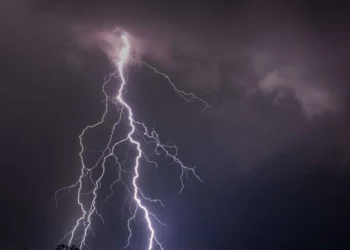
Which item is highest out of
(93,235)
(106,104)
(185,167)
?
(106,104)

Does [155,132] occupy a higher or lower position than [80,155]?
higher

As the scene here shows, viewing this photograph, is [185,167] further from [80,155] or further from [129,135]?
[80,155]

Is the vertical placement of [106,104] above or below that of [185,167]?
above

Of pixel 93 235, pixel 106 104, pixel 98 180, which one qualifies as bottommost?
pixel 93 235

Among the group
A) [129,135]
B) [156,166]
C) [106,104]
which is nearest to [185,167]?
[156,166]

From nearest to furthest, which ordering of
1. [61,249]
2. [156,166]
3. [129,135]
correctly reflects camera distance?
[61,249] < [129,135] < [156,166]

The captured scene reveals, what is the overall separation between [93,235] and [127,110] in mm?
7586

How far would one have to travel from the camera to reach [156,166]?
2438cm

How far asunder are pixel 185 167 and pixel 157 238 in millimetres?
4517

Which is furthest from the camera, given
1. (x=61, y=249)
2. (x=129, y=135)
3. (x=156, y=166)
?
(x=156, y=166)

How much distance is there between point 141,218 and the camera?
23859mm

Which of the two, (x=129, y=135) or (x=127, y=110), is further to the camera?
(x=127, y=110)

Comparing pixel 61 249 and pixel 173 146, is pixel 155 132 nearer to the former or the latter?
pixel 173 146

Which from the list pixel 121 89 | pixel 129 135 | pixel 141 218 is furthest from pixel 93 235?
pixel 121 89
